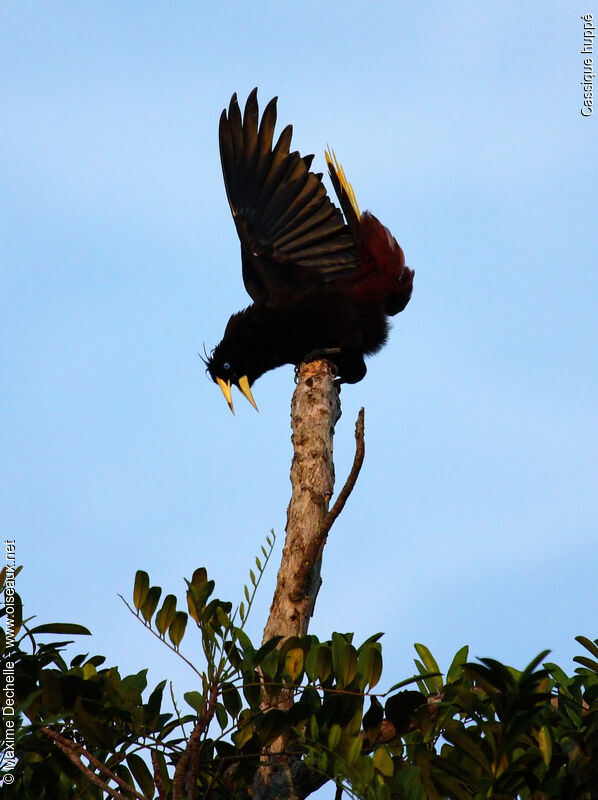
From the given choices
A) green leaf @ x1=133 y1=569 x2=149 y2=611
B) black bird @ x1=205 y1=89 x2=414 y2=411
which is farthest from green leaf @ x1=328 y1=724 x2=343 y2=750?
black bird @ x1=205 y1=89 x2=414 y2=411

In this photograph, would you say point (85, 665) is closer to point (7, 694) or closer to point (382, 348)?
point (7, 694)

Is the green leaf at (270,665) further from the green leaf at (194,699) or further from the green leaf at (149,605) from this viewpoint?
the green leaf at (149,605)

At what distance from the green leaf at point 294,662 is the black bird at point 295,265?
97.6 inches

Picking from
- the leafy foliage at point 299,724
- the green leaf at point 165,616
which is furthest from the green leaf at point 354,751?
the green leaf at point 165,616

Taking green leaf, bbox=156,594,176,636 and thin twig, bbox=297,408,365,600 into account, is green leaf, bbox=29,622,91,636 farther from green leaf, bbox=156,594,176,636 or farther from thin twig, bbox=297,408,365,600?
thin twig, bbox=297,408,365,600

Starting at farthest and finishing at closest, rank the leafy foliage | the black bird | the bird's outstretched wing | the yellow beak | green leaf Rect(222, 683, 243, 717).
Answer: the yellow beak
the bird's outstretched wing
the black bird
green leaf Rect(222, 683, 243, 717)
the leafy foliage

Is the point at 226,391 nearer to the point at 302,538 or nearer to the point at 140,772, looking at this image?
the point at 302,538

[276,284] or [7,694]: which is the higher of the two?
[276,284]

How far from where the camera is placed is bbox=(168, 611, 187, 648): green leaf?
2.44m

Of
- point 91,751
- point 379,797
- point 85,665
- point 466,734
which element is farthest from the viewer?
point 85,665

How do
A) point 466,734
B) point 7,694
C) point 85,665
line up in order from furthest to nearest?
1. point 85,665
2. point 7,694
3. point 466,734

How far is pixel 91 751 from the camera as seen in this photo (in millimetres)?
2248

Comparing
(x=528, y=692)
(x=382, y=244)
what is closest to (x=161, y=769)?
(x=528, y=692)

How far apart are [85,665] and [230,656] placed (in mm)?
508
